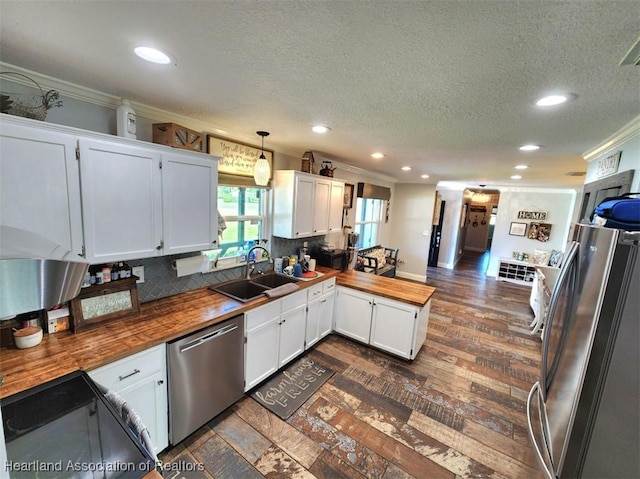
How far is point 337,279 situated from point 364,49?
278cm

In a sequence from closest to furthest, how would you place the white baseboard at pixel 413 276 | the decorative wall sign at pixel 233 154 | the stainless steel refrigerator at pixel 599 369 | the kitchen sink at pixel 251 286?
the stainless steel refrigerator at pixel 599 369 < the decorative wall sign at pixel 233 154 < the kitchen sink at pixel 251 286 < the white baseboard at pixel 413 276

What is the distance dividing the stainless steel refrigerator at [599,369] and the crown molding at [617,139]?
1131 millimetres

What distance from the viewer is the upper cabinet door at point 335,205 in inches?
147

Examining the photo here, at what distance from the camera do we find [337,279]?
11.7ft

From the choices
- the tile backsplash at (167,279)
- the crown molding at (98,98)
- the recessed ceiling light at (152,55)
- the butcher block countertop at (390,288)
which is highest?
the recessed ceiling light at (152,55)

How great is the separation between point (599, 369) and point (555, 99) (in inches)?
54.4

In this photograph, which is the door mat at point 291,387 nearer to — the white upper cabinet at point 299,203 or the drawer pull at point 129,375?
the drawer pull at point 129,375

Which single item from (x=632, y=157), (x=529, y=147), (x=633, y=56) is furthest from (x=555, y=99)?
(x=529, y=147)

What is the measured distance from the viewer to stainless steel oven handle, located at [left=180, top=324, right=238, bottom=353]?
1856 mm

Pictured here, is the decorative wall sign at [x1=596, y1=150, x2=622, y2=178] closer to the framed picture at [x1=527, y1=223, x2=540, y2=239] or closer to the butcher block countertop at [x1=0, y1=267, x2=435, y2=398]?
the butcher block countertop at [x1=0, y1=267, x2=435, y2=398]

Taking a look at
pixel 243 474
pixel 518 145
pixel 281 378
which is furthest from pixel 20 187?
pixel 518 145

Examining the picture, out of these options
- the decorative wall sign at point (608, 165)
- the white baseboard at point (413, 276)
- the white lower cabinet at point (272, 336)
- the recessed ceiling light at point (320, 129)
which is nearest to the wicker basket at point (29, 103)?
the recessed ceiling light at point (320, 129)

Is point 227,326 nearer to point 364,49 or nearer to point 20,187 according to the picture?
point 20,187

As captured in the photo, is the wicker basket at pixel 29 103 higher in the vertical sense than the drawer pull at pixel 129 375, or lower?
higher
